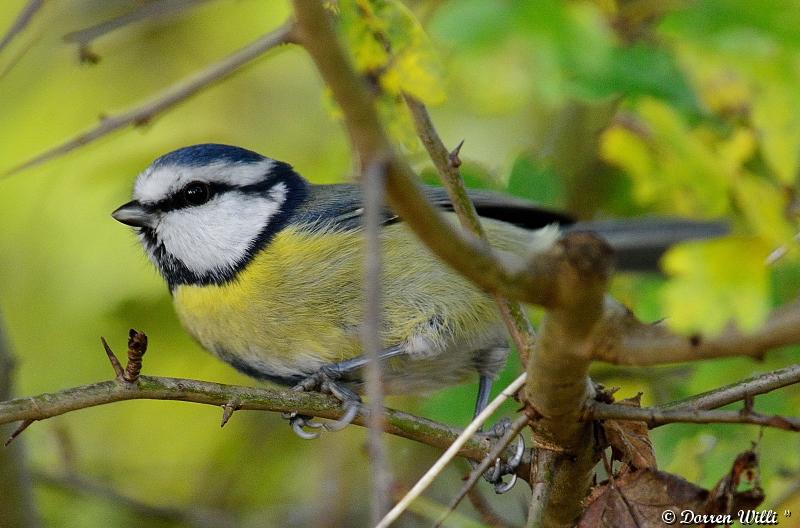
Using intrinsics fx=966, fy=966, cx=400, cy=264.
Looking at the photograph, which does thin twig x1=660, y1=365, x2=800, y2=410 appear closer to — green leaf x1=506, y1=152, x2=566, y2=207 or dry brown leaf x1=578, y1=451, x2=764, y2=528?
dry brown leaf x1=578, y1=451, x2=764, y2=528

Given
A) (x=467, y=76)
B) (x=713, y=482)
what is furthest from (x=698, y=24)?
(x=713, y=482)

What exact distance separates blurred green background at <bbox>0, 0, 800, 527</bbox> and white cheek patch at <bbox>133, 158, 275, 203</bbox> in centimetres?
20

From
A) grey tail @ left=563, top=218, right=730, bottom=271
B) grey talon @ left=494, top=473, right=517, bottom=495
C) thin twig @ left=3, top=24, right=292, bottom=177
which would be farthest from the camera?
grey tail @ left=563, top=218, right=730, bottom=271

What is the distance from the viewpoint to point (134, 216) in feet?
8.41

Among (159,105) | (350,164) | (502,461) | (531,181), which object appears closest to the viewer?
(159,105)

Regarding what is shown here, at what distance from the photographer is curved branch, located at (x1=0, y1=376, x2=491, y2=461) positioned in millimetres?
1528

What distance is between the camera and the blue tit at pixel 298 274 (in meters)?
2.34

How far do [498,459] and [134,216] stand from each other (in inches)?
47.8

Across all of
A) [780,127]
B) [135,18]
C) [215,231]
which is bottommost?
[215,231]

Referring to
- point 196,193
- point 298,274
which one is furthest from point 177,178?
point 298,274

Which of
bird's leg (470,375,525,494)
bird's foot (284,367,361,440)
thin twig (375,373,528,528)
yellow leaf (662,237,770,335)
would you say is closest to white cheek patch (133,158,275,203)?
bird's foot (284,367,361,440)

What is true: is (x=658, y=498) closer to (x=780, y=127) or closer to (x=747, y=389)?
(x=747, y=389)

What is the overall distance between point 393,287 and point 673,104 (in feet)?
2.70

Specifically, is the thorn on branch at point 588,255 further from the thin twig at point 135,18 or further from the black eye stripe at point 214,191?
the black eye stripe at point 214,191
